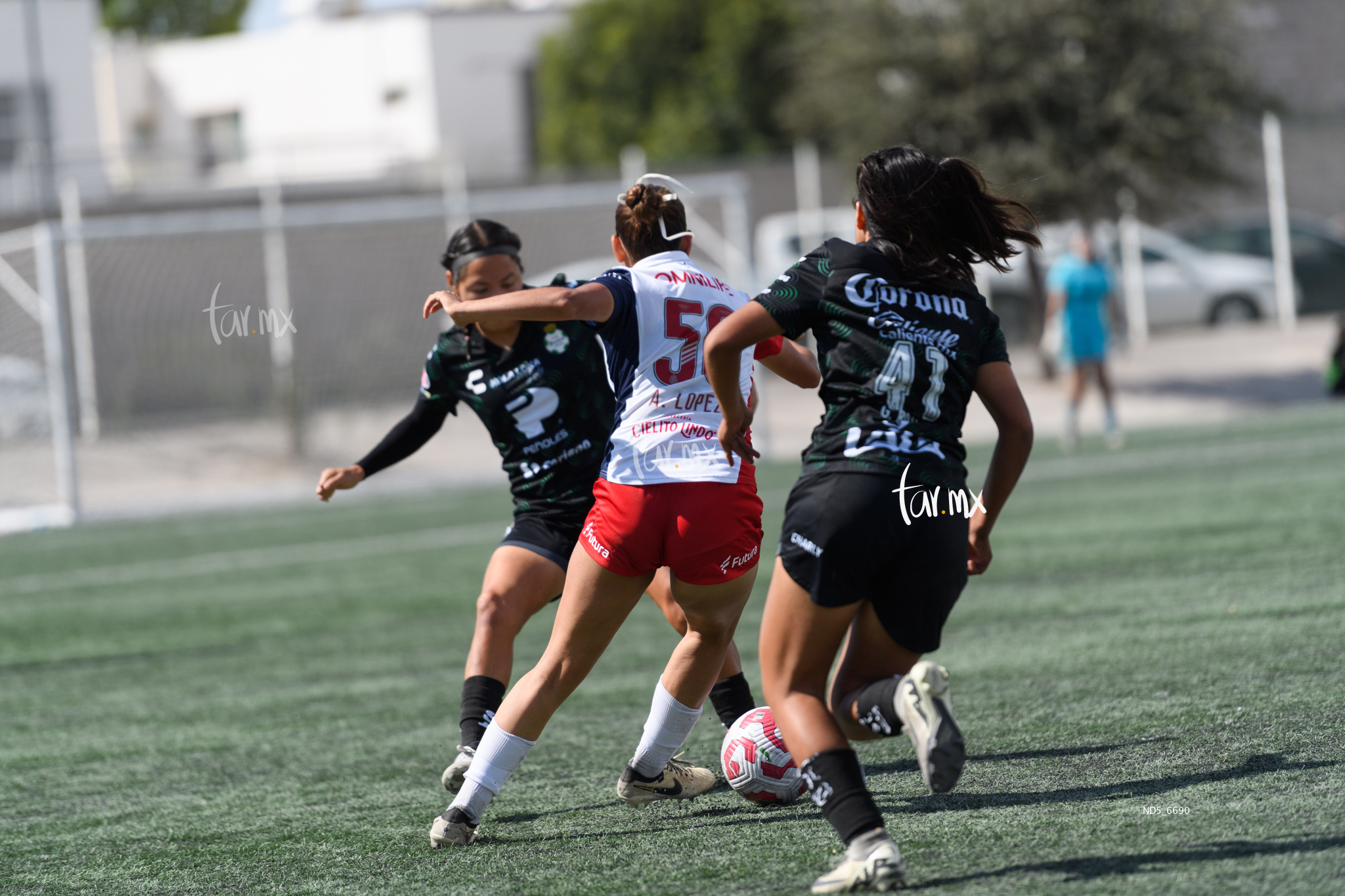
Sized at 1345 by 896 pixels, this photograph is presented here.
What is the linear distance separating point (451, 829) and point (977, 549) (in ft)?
5.57

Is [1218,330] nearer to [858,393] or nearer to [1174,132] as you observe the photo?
[1174,132]

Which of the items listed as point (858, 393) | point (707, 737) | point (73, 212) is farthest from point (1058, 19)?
point (858, 393)

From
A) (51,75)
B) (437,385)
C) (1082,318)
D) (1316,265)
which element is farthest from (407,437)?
(51,75)

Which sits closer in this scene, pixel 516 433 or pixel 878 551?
pixel 878 551

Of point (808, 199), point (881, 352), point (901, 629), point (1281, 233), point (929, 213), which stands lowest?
point (901, 629)

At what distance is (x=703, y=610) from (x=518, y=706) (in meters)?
0.59

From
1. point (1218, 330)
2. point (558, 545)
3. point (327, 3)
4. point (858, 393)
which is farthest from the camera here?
point (327, 3)

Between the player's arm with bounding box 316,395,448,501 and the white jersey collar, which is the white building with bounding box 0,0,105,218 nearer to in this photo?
Answer: the player's arm with bounding box 316,395,448,501

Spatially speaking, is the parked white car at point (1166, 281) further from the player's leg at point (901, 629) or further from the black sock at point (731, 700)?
the player's leg at point (901, 629)

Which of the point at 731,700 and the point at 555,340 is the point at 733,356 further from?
the point at 731,700

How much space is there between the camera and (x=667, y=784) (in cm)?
476

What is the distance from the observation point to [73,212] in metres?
19.2

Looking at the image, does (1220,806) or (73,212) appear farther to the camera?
(73,212)

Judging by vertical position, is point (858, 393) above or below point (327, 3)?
below
